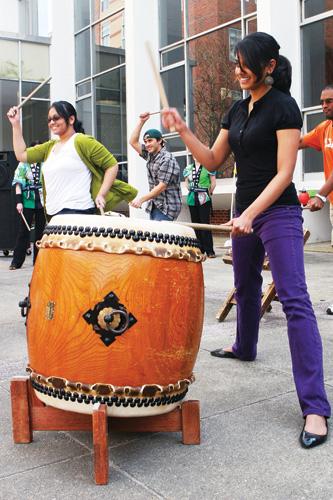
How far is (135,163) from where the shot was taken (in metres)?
16.1

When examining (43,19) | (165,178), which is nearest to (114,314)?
(165,178)

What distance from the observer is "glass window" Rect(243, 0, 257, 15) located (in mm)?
13477

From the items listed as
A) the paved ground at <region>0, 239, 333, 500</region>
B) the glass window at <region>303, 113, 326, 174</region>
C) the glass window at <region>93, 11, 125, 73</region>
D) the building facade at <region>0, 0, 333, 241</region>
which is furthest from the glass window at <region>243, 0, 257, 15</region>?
the paved ground at <region>0, 239, 333, 500</region>

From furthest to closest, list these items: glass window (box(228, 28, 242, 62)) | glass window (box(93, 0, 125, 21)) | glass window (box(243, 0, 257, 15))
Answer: glass window (box(93, 0, 125, 21)) < glass window (box(228, 28, 242, 62)) < glass window (box(243, 0, 257, 15))

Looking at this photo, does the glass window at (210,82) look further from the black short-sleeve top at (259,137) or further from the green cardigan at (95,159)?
the black short-sleeve top at (259,137)

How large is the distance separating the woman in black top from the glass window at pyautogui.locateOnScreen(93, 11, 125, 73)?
597 inches

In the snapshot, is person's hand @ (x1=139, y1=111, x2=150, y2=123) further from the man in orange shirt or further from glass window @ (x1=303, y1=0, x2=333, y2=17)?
glass window @ (x1=303, y1=0, x2=333, y2=17)

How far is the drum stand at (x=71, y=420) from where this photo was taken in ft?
8.32

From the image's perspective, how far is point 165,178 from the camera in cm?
602

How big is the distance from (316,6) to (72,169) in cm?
968

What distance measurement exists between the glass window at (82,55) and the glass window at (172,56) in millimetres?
3795

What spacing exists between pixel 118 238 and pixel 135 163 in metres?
13.9

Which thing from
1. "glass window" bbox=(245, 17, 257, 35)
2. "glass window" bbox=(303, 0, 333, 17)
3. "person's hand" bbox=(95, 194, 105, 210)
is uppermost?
"glass window" bbox=(245, 17, 257, 35)

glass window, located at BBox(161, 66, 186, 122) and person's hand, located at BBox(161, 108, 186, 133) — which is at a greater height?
glass window, located at BBox(161, 66, 186, 122)
